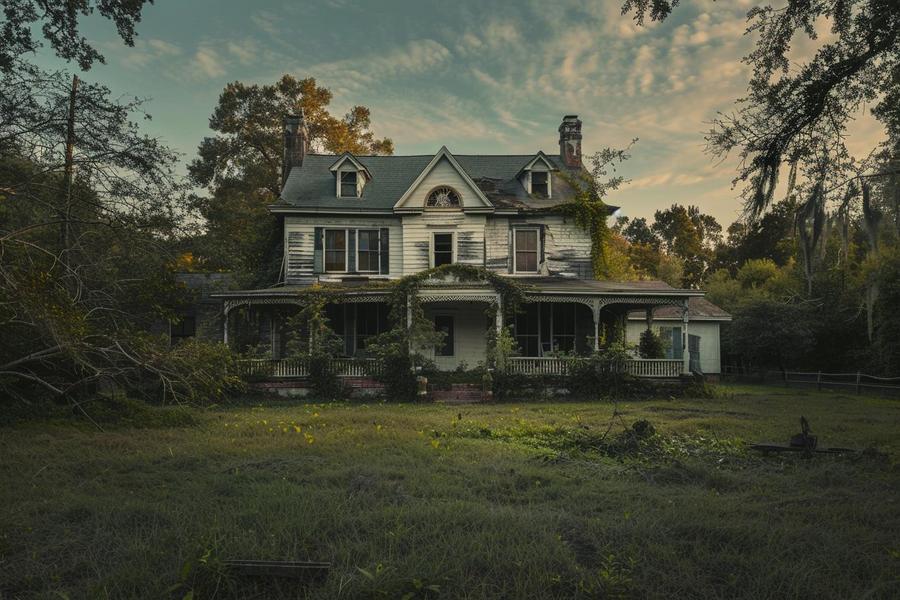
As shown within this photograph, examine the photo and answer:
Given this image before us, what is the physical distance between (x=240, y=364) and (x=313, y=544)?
14568 millimetres

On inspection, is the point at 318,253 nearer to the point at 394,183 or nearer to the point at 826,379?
the point at 394,183

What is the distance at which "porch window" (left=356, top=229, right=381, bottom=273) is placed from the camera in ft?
72.3

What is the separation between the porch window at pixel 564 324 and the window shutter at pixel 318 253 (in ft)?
31.6

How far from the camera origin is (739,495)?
256 inches

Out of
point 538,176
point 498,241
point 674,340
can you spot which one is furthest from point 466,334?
point 674,340

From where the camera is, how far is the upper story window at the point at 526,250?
22.1m

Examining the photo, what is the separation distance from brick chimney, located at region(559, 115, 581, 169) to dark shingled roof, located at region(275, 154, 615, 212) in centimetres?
39

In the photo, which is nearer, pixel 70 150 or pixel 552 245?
pixel 70 150

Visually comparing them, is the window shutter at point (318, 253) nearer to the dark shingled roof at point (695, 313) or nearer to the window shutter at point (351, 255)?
the window shutter at point (351, 255)

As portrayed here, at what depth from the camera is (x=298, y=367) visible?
18656 millimetres

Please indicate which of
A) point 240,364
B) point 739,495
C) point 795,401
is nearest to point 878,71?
point 739,495

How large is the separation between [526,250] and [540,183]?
310 cm

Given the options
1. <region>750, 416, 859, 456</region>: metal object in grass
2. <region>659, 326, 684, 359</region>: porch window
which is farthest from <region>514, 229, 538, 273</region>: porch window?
<region>750, 416, 859, 456</region>: metal object in grass

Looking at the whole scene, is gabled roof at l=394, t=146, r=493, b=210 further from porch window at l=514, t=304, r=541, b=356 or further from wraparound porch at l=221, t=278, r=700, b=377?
porch window at l=514, t=304, r=541, b=356
